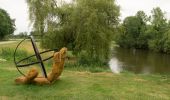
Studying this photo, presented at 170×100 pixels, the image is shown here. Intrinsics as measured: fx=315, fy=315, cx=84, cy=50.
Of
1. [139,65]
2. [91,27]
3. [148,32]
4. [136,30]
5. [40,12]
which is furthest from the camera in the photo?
[136,30]

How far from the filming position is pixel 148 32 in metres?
64.4

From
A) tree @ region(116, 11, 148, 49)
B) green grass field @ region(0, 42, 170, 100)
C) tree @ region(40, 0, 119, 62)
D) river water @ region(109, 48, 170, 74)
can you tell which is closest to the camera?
green grass field @ region(0, 42, 170, 100)

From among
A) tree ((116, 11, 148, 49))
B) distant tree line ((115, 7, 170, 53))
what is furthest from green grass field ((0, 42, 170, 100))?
tree ((116, 11, 148, 49))

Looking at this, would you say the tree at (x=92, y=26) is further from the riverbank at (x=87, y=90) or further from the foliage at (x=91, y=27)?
the riverbank at (x=87, y=90)

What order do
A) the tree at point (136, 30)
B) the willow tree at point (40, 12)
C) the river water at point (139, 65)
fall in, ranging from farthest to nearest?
the tree at point (136, 30), the willow tree at point (40, 12), the river water at point (139, 65)

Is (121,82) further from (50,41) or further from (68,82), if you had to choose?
(50,41)

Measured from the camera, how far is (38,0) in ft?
97.5

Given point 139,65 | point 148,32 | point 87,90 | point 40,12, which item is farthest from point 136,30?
point 87,90

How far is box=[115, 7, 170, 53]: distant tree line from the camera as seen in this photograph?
197 feet

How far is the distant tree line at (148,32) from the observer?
59969 millimetres

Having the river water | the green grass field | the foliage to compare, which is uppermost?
the foliage

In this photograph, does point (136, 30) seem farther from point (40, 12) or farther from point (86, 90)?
point (86, 90)

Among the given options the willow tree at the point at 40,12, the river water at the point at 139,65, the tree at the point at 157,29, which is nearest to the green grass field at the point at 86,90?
the river water at the point at 139,65

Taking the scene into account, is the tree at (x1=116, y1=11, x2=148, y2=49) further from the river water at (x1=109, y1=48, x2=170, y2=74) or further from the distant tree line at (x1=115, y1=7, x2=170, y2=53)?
the river water at (x1=109, y1=48, x2=170, y2=74)
